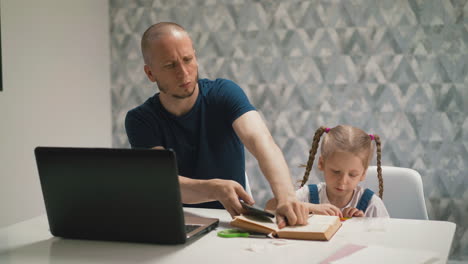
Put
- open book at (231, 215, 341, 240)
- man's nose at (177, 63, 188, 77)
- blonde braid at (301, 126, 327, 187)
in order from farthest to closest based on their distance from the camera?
blonde braid at (301, 126, 327, 187) < man's nose at (177, 63, 188, 77) < open book at (231, 215, 341, 240)

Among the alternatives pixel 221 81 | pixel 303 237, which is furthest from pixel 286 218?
pixel 221 81

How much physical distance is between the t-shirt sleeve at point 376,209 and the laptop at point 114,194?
795mm

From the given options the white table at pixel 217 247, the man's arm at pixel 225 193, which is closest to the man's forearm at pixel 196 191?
the man's arm at pixel 225 193

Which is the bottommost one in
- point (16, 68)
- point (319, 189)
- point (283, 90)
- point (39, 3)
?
point (319, 189)

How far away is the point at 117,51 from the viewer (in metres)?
3.67

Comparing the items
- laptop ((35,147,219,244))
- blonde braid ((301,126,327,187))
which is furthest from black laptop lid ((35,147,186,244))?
blonde braid ((301,126,327,187))

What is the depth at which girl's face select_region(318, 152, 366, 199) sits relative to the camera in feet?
6.40

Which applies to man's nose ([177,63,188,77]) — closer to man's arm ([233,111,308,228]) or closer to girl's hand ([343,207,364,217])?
man's arm ([233,111,308,228])

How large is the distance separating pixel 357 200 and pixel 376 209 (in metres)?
0.09

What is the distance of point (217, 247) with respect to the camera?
50.0 inches

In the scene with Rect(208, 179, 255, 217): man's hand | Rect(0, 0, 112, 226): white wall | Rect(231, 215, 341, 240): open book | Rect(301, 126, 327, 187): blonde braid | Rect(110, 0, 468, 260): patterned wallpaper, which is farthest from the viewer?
Rect(110, 0, 468, 260): patterned wallpaper

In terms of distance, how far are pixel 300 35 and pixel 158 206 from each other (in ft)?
7.52

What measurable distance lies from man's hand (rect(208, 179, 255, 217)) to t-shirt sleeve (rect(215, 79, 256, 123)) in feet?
1.58

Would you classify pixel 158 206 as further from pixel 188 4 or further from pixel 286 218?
pixel 188 4
